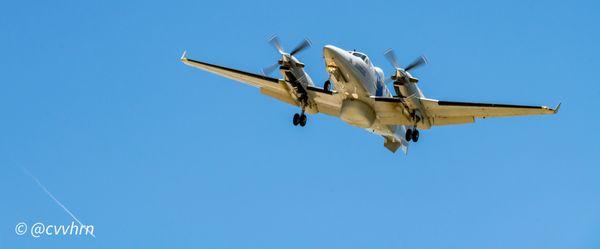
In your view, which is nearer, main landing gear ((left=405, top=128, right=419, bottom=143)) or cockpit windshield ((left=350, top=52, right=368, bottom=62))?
cockpit windshield ((left=350, top=52, right=368, bottom=62))

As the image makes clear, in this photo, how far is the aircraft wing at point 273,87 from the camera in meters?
39.8

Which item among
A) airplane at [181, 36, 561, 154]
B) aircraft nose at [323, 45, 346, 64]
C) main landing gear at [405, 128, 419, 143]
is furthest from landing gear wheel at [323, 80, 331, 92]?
main landing gear at [405, 128, 419, 143]

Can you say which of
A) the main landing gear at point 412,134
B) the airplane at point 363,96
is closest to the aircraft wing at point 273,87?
the airplane at point 363,96

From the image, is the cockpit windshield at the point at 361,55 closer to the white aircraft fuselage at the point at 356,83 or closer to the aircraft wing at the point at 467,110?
the white aircraft fuselage at the point at 356,83

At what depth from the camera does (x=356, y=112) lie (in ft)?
124

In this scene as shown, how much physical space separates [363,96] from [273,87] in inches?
180

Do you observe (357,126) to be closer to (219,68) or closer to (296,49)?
(296,49)

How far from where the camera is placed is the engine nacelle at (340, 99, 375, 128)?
37.9 meters

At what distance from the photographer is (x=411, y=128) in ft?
130

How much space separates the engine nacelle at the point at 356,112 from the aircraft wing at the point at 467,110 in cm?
225

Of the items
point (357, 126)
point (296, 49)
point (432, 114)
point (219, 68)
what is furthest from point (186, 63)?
point (432, 114)

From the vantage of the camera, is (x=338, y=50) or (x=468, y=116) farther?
(x=468, y=116)

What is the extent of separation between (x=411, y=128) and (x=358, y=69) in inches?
152

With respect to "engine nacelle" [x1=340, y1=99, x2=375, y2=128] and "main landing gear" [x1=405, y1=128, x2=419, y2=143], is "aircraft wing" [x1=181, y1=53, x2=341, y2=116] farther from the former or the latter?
"main landing gear" [x1=405, y1=128, x2=419, y2=143]
